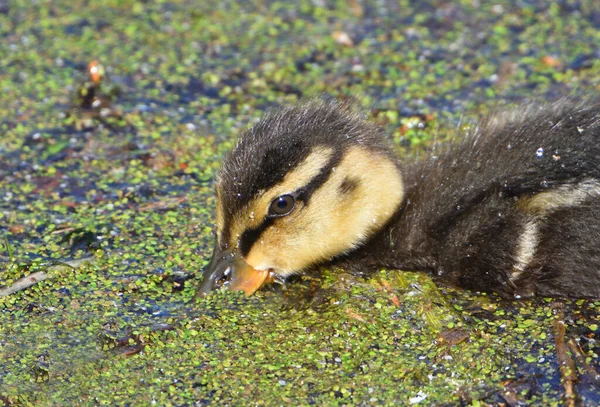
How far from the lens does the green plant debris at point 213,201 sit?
4008 millimetres

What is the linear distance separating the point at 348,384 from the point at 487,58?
358 centimetres

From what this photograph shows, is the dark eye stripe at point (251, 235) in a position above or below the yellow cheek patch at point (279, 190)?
below

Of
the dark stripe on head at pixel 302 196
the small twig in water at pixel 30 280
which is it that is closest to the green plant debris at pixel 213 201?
the small twig in water at pixel 30 280

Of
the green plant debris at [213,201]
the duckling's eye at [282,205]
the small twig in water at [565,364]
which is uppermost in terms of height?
the duckling's eye at [282,205]

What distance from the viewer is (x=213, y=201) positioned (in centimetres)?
540

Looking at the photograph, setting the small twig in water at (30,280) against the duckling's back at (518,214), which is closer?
the duckling's back at (518,214)

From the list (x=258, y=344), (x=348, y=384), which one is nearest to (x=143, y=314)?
(x=258, y=344)

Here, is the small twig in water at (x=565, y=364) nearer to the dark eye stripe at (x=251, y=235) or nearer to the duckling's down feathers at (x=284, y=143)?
the duckling's down feathers at (x=284, y=143)

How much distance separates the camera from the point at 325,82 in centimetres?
673

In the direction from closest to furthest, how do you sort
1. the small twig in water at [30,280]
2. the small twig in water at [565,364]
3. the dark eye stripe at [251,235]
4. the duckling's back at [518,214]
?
the small twig in water at [565,364], the duckling's back at [518,214], the dark eye stripe at [251,235], the small twig in water at [30,280]

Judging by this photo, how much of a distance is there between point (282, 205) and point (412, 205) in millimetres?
652

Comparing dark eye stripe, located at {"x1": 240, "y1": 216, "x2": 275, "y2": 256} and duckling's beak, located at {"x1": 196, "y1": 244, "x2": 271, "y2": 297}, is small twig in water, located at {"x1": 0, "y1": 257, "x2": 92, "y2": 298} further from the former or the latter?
dark eye stripe, located at {"x1": 240, "y1": 216, "x2": 275, "y2": 256}

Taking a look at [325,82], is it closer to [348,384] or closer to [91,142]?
[91,142]

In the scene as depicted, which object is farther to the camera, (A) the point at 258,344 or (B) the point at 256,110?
(B) the point at 256,110
